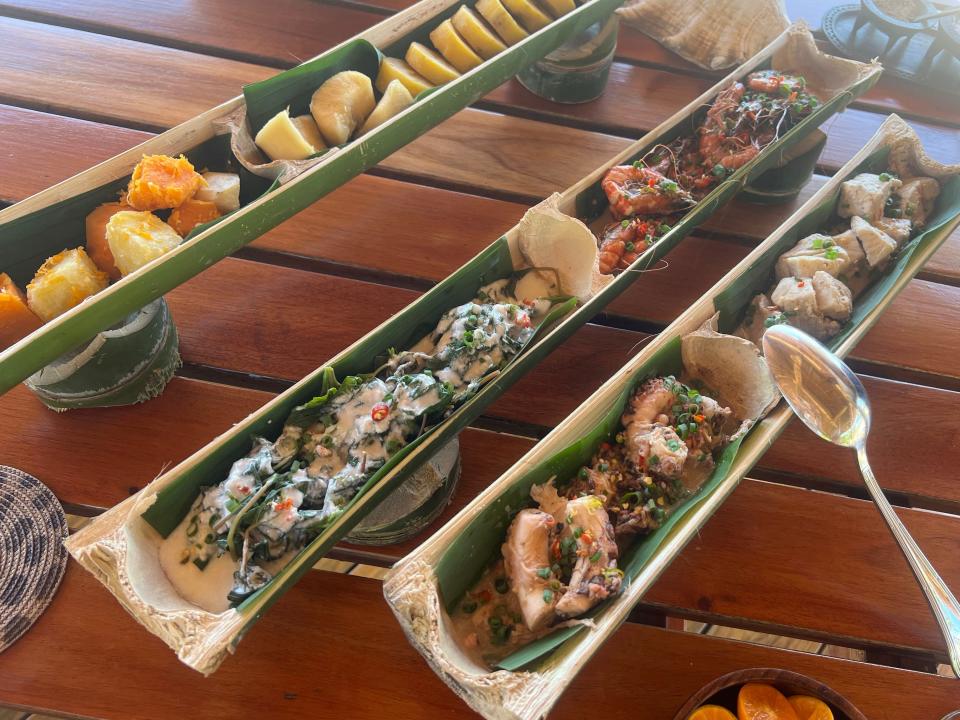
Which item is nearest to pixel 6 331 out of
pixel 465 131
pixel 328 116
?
pixel 328 116

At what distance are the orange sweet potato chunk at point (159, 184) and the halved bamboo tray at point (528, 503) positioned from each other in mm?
918

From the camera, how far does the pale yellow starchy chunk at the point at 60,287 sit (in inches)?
51.0

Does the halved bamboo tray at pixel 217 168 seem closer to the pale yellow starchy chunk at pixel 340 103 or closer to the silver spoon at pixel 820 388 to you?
the pale yellow starchy chunk at pixel 340 103

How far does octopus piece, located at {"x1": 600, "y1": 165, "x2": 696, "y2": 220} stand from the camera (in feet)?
5.35

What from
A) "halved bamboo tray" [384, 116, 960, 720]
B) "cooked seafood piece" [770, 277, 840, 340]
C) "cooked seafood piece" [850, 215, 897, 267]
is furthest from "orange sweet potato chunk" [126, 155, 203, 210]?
"cooked seafood piece" [850, 215, 897, 267]

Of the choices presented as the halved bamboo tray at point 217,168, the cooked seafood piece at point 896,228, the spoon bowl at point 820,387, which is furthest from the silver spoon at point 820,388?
the halved bamboo tray at point 217,168

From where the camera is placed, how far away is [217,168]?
1605mm

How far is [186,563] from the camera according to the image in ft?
3.81

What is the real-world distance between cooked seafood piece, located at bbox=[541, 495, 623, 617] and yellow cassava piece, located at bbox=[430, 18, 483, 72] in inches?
51.0

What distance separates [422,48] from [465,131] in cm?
32

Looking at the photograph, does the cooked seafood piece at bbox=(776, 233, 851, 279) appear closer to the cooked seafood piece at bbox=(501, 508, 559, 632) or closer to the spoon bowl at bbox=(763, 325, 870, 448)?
the spoon bowl at bbox=(763, 325, 870, 448)

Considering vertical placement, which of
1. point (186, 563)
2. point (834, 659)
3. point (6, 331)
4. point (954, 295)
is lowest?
point (834, 659)

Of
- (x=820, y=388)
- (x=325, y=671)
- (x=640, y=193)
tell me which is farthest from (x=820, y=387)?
(x=325, y=671)

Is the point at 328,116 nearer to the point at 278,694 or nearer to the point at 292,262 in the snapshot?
the point at 292,262
